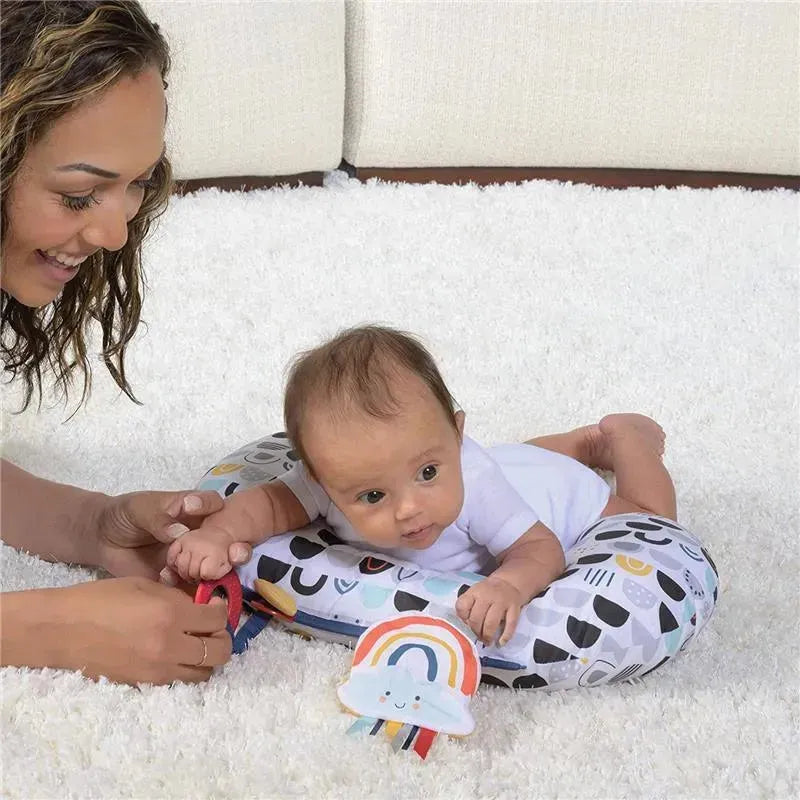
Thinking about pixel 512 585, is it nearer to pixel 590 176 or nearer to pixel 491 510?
pixel 491 510

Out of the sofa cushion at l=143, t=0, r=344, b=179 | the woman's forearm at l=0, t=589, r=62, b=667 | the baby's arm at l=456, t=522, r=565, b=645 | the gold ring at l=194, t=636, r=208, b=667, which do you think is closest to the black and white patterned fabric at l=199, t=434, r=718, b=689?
the baby's arm at l=456, t=522, r=565, b=645

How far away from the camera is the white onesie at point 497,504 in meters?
1.30

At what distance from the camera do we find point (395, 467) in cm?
120

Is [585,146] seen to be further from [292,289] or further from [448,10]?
[292,289]

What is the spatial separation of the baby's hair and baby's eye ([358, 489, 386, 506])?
70mm

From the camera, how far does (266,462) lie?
1474 millimetres

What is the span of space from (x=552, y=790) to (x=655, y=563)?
0.28 metres

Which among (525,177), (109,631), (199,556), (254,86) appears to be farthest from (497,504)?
(525,177)

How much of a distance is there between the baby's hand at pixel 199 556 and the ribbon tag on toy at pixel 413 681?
180 millimetres

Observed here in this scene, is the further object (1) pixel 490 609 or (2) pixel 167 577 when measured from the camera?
(2) pixel 167 577

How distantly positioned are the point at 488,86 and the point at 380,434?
1643mm

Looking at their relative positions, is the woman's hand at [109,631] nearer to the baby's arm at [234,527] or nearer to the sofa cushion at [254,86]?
the baby's arm at [234,527]

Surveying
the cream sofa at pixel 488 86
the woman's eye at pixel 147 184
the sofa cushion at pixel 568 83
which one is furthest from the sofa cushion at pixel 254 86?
the woman's eye at pixel 147 184

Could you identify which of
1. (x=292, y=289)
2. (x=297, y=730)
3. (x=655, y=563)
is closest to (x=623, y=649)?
(x=655, y=563)
